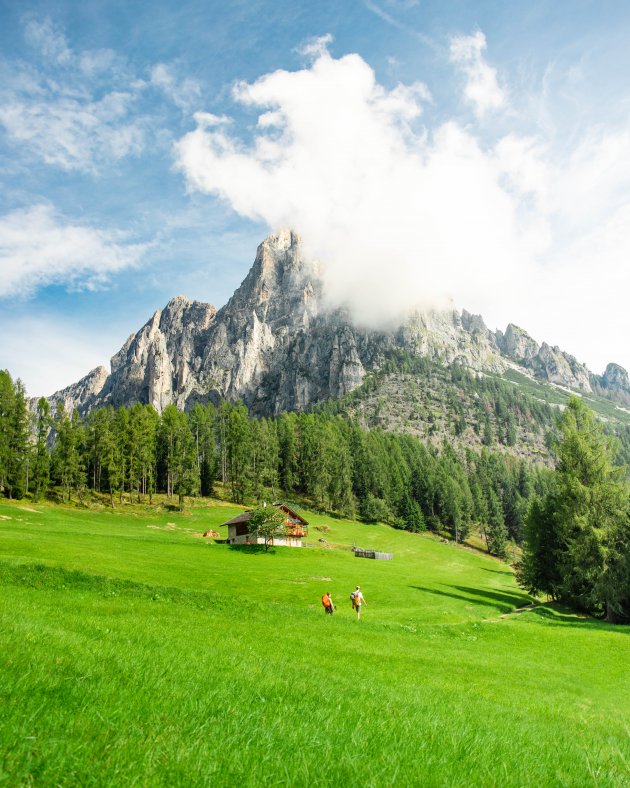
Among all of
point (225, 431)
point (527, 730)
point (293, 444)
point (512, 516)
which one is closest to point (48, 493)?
point (225, 431)

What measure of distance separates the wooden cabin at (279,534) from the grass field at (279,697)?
167 ft

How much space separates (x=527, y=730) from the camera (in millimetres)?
7422

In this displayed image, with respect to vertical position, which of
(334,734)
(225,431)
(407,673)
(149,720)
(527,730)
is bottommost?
(407,673)

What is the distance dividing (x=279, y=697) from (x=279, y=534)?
72.7 metres

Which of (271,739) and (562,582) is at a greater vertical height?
(271,739)

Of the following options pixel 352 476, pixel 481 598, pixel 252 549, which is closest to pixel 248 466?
pixel 352 476

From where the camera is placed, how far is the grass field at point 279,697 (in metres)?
3.79

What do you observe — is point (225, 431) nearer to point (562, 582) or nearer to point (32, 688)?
point (562, 582)

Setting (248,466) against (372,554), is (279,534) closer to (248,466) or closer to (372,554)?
(372,554)

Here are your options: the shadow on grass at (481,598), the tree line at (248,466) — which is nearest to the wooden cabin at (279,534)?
the tree line at (248,466)

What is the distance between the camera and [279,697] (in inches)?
254

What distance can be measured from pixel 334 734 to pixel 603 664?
23130mm

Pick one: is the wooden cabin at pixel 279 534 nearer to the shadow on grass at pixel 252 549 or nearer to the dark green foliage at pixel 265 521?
the shadow on grass at pixel 252 549

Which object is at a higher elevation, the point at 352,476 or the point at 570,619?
the point at 352,476
